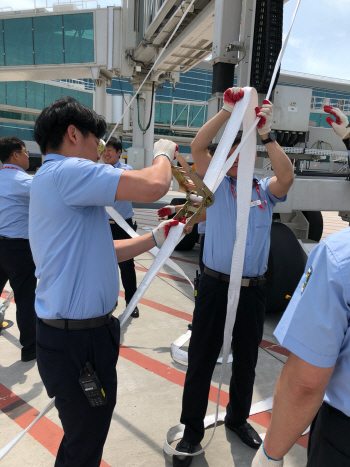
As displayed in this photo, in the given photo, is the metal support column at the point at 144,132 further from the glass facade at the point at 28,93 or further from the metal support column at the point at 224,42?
the glass facade at the point at 28,93

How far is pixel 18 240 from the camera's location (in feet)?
11.5

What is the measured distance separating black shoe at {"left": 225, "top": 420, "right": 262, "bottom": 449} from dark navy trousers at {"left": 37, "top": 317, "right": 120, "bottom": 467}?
121 centimetres

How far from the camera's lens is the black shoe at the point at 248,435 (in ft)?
7.93

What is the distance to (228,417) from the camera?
2.55 m

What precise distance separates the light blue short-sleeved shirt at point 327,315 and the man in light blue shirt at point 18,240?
305 centimetres

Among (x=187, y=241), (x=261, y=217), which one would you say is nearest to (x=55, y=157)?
(x=261, y=217)

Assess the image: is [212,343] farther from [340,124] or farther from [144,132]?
[144,132]

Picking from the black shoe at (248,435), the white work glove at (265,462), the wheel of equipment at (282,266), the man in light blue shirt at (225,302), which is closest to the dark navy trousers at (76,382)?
the white work glove at (265,462)

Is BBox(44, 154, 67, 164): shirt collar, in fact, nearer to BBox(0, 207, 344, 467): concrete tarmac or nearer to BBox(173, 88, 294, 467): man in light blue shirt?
BBox(173, 88, 294, 467): man in light blue shirt

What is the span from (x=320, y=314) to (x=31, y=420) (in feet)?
8.24

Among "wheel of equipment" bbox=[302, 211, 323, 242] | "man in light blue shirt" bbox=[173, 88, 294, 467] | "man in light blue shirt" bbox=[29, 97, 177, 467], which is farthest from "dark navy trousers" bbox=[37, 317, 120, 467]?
"wheel of equipment" bbox=[302, 211, 323, 242]

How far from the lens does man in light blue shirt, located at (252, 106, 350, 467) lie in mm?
957

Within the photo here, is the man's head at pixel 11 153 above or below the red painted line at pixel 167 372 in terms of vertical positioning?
above

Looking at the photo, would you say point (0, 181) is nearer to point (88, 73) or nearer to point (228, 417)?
point (228, 417)
